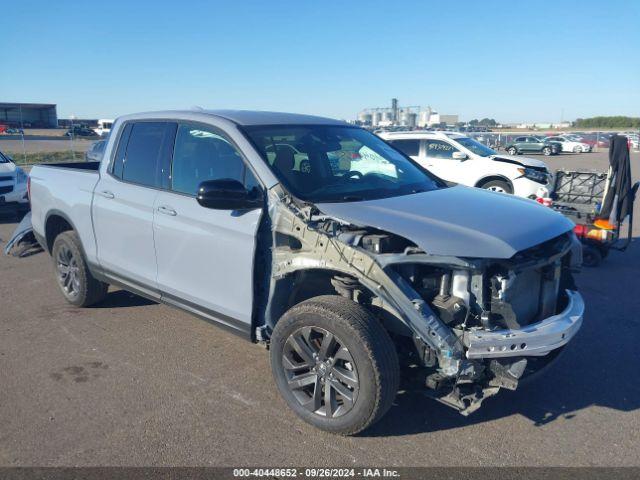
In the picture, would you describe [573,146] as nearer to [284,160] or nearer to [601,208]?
[601,208]

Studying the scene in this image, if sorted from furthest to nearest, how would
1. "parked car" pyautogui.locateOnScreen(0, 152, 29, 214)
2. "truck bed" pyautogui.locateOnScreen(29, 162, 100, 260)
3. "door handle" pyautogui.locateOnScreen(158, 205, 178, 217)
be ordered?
"parked car" pyautogui.locateOnScreen(0, 152, 29, 214), "truck bed" pyautogui.locateOnScreen(29, 162, 100, 260), "door handle" pyautogui.locateOnScreen(158, 205, 178, 217)

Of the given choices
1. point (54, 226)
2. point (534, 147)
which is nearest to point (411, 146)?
point (54, 226)

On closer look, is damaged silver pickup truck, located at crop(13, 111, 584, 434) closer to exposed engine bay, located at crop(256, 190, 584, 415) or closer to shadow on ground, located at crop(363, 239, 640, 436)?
exposed engine bay, located at crop(256, 190, 584, 415)

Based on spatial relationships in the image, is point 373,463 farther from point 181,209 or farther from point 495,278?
point 181,209

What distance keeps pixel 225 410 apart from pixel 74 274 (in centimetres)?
276

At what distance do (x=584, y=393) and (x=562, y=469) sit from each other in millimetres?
1056

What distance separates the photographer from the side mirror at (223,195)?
3.63 metres

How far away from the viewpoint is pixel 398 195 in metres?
4.12

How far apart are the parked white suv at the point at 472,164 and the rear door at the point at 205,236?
8.12m

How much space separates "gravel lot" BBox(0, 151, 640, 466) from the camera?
3.28 meters

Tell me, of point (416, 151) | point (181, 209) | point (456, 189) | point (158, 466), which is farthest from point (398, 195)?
point (416, 151)

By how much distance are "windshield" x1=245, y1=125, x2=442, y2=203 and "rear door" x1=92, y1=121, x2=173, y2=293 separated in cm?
101

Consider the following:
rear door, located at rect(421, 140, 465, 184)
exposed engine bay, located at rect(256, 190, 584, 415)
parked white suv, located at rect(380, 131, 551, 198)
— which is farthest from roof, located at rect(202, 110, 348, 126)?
rear door, located at rect(421, 140, 465, 184)

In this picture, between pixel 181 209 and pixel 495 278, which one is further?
pixel 181 209
